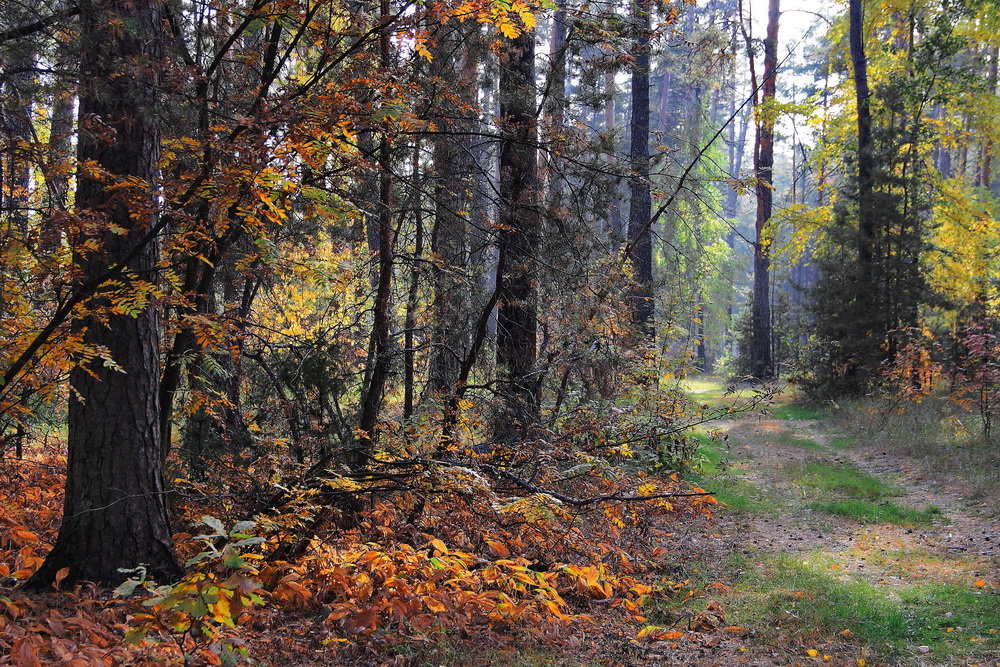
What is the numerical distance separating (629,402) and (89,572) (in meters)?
6.27

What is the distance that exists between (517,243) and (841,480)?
208 inches

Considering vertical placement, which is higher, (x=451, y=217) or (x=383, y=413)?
(x=451, y=217)

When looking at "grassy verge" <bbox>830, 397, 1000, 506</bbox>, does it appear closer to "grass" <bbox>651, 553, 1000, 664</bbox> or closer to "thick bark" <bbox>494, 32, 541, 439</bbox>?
"grass" <bbox>651, 553, 1000, 664</bbox>

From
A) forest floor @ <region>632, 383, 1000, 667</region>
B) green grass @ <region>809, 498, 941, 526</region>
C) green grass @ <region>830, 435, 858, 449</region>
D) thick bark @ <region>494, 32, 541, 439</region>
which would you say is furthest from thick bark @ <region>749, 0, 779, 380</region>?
thick bark @ <region>494, 32, 541, 439</region>

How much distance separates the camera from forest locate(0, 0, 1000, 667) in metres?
4.19

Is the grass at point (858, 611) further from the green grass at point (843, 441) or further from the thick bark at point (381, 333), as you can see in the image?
the green grass at point (843, 441)

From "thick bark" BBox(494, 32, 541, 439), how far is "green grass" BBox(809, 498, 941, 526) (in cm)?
355

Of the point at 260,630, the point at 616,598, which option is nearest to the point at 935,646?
the point at 616,598

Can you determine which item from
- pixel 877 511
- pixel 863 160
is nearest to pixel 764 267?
pixel 863 160

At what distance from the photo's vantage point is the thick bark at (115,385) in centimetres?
443

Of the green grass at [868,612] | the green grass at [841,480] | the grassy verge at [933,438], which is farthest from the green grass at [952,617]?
the green grass at [841,480]

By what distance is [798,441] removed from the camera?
41.2 feet

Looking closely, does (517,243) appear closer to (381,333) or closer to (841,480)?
(381,333)

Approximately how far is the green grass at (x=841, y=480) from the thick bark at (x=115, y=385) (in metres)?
7.57
